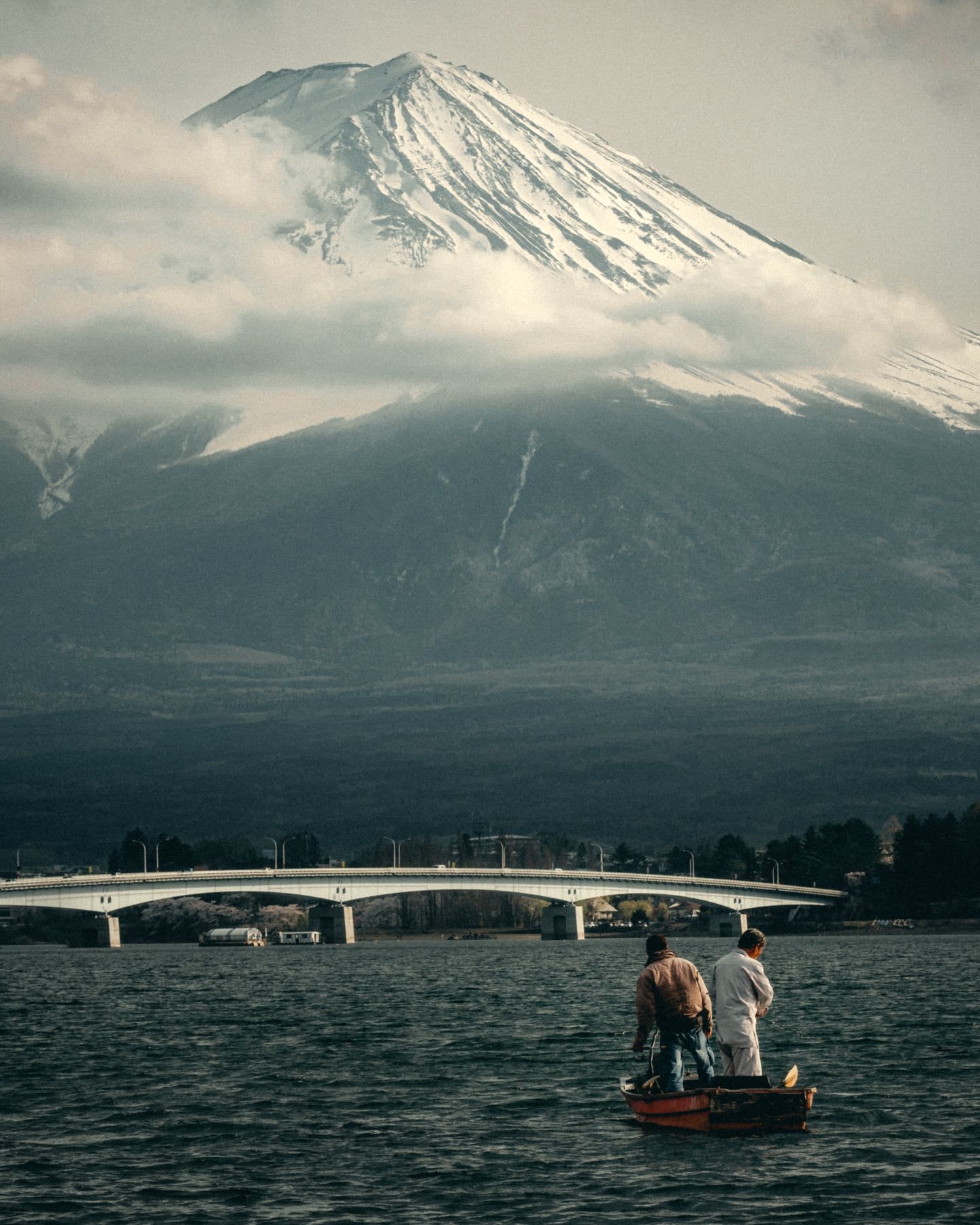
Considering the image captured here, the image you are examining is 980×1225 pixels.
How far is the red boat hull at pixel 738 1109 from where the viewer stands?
39.2 meters

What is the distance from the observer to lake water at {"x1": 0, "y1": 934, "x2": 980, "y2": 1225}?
34344mm

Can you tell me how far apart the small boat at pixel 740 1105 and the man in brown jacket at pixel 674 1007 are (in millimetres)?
563

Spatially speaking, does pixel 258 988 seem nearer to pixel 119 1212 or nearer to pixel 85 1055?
pixel 85 1055

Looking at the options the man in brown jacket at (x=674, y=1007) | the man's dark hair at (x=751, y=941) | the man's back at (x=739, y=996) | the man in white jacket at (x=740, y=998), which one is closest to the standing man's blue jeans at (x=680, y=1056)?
the man in brown jacket at (x=674, y=1007)

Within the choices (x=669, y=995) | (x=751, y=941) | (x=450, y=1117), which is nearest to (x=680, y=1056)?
(x=669, y=995)

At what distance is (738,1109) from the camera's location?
39281mm

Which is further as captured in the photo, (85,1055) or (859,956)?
(859,956)

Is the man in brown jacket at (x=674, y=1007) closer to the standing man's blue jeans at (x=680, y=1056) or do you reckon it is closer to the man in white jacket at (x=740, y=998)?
the standing man's blue jeans at (x=680, y=1056)

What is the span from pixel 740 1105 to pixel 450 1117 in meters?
7.62

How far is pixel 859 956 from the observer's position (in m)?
137

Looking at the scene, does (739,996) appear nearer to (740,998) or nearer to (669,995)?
(740,998)

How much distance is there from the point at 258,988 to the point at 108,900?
3586 inches

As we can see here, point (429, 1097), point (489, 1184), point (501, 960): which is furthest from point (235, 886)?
point (489, 1184)

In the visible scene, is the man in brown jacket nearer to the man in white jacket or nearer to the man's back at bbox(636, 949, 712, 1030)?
the man's back at bbox(636, 949, 712, 1030)
